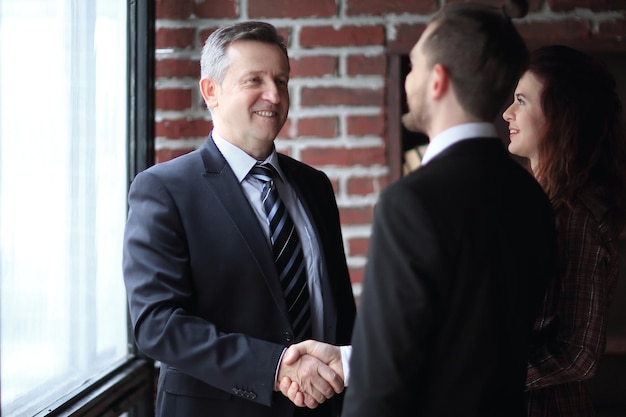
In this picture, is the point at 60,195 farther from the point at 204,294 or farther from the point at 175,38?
the point at 175,38

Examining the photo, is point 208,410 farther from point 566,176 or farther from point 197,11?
point 197,11

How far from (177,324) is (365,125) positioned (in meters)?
1.25

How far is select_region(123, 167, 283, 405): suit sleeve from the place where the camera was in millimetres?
1613

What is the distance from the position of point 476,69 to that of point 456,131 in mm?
109

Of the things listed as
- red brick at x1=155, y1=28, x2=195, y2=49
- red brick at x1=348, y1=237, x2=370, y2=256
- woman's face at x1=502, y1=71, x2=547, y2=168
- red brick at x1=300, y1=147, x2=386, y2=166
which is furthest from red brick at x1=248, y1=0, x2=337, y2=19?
woman's face at x1=502, y1=71, x2=547, y2=168

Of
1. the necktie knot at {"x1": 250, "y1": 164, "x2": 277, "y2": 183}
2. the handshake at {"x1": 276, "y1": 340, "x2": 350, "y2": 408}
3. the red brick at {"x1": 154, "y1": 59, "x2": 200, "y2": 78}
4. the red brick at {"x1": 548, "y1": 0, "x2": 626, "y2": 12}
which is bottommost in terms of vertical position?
the handshake at {"x1": 276, "y1": 340, "x2": 350, "y2": 408}

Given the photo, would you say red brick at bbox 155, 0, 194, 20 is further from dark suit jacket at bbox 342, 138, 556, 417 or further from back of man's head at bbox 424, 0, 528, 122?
dark suit jacket at bbox 342, 138, 556, 417

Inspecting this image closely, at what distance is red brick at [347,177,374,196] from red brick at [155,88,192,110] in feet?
2.13

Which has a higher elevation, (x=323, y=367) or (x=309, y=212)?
(x=309, y=212)

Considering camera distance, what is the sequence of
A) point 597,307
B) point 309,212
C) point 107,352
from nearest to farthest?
point 597,307
point 309,212
point 107,352

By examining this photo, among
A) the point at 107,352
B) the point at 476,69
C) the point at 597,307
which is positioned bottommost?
the point at 107,352

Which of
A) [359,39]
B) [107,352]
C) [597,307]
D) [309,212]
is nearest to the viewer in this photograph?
[597,307]

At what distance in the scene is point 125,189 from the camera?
7.68ft

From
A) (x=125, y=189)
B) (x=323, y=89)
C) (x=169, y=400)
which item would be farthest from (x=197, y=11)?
(x=169, y=400)
